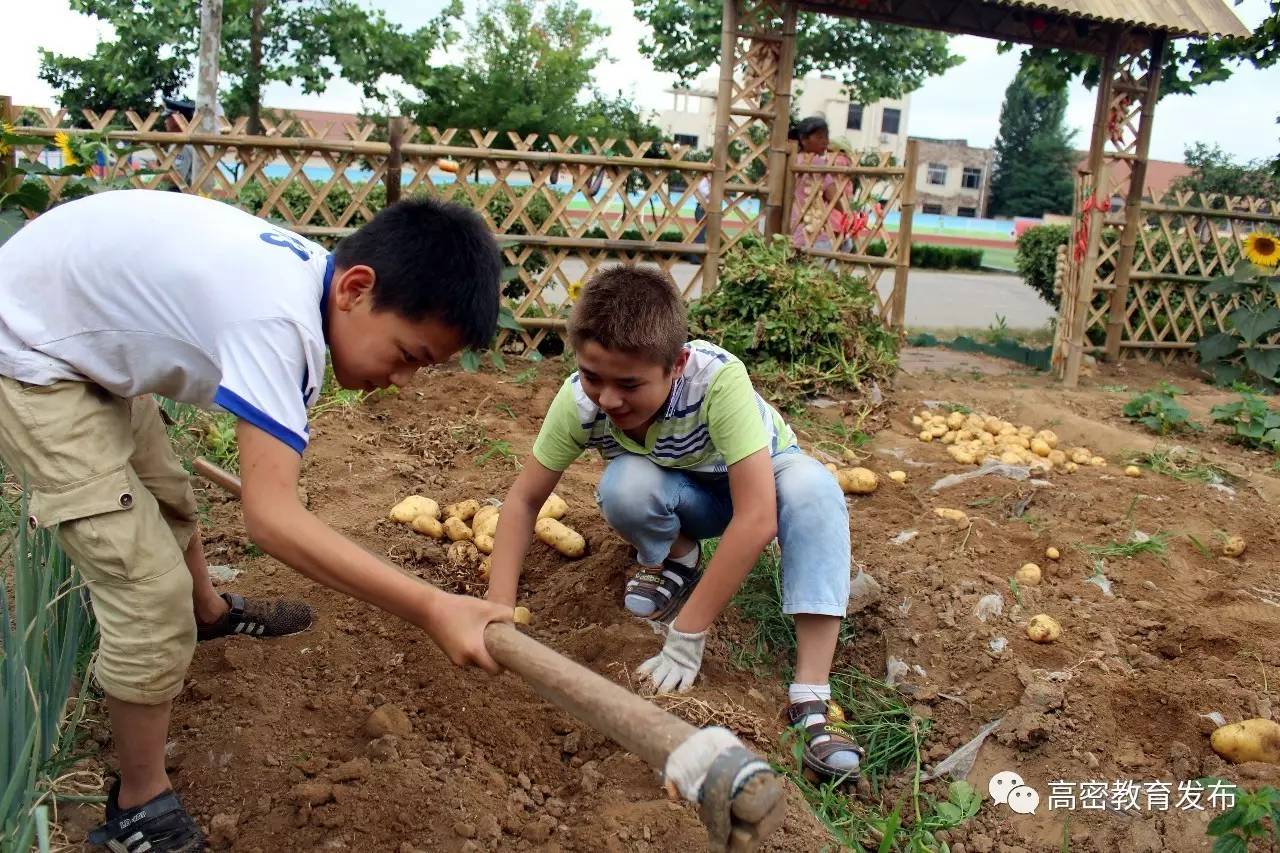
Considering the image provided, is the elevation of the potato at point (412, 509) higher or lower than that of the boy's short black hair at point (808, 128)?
lower

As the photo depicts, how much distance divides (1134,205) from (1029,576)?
5496 mm

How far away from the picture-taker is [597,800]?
1855 mm

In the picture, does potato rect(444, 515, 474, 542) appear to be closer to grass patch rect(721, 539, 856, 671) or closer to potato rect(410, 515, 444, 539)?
potato rect(410, 515, 444, 539)

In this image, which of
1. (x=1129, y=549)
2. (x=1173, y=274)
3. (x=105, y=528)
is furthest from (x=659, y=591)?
(x=1173, y=274)

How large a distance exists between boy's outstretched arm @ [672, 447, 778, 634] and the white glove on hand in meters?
0.03

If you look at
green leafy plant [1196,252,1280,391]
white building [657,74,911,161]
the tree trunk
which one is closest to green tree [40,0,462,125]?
the tree trunk

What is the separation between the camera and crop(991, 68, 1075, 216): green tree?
168 feet

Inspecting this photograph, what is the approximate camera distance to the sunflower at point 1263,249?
6738mm

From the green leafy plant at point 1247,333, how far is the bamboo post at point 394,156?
5.71 m

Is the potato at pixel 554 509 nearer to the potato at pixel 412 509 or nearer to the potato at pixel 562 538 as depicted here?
the potato at pixel 562 538

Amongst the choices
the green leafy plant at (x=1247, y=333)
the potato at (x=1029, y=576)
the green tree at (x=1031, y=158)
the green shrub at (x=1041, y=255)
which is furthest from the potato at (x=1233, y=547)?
the green tree at (x=1031, y=158)

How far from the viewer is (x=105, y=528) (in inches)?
64.1

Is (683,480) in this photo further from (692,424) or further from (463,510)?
(463,510)

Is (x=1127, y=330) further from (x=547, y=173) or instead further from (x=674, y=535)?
(x=674, y=535)
